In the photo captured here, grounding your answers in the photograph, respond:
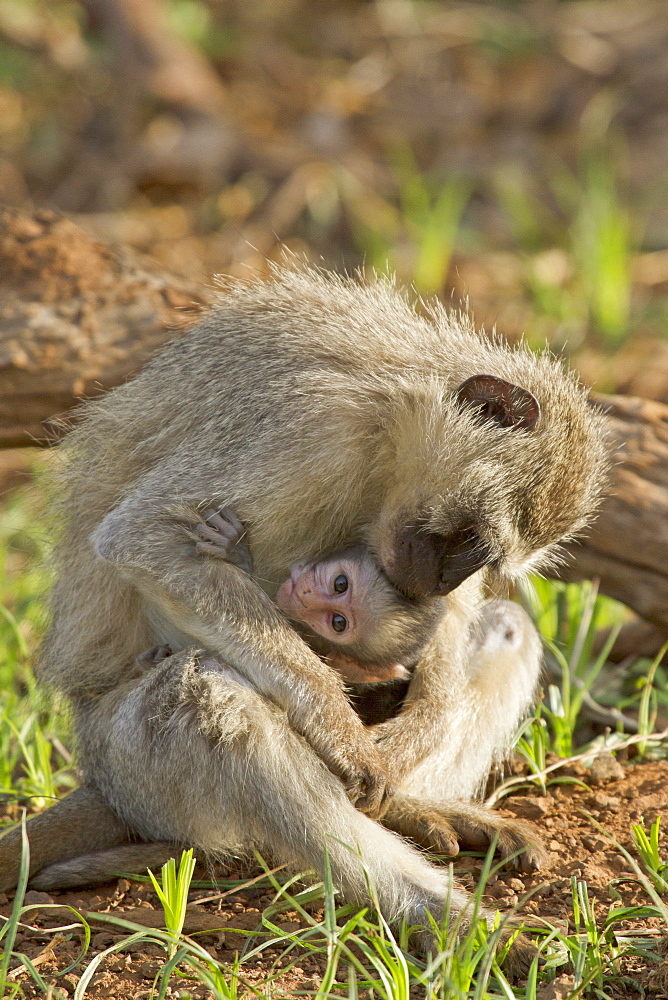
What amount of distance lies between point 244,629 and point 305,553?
46cm

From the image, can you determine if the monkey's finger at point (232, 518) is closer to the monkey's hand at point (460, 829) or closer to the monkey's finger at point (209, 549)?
the monkey's finger at point (209, 549)

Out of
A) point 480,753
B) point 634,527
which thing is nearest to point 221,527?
point 480,753

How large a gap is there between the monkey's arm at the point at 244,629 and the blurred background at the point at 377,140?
4269 mm

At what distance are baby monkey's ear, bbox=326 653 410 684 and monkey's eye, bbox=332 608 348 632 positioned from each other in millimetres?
131

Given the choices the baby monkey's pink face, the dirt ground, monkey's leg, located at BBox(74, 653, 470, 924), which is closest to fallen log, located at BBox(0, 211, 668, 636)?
the dirt ground

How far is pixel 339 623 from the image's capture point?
339cm

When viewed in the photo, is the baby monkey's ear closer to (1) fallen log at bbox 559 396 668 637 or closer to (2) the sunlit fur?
(2) the sunlit fur

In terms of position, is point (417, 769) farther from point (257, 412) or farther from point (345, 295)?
point (345, 295)

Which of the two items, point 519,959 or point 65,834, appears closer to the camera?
point 519,959

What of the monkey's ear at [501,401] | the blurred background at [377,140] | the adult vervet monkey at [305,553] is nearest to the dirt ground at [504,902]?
the adult vervet monkey at [305,553]

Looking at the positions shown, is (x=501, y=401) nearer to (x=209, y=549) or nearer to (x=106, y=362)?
(x=209, y=549)

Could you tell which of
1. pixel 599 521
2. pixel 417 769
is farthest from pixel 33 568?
pixel 599 521

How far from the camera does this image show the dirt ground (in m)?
2.80

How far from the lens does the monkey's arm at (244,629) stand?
313 centimetres
